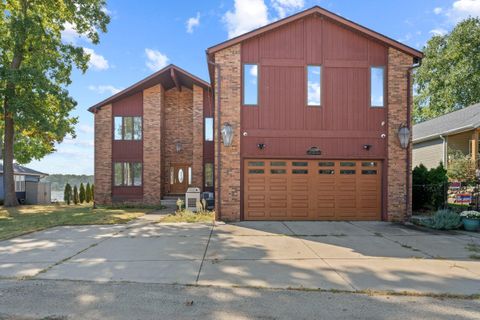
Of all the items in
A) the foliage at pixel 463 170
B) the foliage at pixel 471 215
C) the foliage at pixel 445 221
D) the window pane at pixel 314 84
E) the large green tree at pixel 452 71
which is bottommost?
the foliage at pixel 445 221

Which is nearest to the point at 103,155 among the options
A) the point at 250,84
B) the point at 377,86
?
the point at 250,84

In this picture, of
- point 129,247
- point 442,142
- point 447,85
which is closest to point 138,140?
point 129,247

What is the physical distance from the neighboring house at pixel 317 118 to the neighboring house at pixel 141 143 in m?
7.43

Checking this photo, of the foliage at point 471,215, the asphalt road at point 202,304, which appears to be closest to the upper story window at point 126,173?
the asphalt road at point 202,304

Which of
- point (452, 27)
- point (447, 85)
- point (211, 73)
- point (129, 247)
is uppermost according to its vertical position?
point (452, 27)

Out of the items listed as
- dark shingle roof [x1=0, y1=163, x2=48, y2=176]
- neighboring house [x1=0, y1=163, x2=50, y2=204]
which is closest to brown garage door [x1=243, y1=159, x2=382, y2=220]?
neighboring house [x1=0, y1=163, x2=50, y2=204]

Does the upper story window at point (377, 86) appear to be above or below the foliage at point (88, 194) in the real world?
above

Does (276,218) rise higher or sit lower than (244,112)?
lower

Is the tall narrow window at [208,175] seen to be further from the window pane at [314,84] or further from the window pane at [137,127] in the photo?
the window pane at [314,84]

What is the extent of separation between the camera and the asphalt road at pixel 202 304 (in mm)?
3969

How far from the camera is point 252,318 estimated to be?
12.7ft

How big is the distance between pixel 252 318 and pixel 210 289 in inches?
43.3

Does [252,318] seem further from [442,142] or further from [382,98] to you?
[442,142]

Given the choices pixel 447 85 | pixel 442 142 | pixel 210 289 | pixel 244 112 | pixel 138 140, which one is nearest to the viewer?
pixel 210 289
